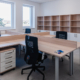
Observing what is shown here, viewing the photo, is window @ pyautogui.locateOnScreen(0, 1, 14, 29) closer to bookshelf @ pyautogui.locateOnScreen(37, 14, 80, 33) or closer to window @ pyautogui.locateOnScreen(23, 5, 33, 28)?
window @ pyautogui.locateOnScreen(23, 5, 33, 28)

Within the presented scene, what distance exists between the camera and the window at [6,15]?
19.2 ft

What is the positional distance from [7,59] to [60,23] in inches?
174

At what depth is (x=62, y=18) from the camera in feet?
20.5

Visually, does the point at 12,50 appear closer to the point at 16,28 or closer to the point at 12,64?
the point at 12,64

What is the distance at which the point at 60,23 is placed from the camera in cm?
611

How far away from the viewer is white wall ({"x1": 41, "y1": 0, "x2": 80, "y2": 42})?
555 cm

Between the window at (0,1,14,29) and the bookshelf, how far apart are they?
205 cm

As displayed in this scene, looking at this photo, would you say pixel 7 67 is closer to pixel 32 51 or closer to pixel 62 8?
pixel 32 51

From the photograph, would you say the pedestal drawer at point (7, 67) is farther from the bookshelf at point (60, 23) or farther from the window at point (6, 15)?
the bookshelf at point (60, 23)

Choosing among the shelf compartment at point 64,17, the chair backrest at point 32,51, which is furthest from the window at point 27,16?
the chair backrest at point 32,51

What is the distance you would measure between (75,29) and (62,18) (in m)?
1.12

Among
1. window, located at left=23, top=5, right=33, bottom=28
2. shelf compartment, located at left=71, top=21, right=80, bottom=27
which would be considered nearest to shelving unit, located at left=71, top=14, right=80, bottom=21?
shelf compartment, located at left=71, top=21, right=80, bottom=27

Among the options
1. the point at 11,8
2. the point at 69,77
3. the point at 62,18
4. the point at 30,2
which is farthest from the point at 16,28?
the point at 69,77

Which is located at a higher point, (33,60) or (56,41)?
(56,41)
